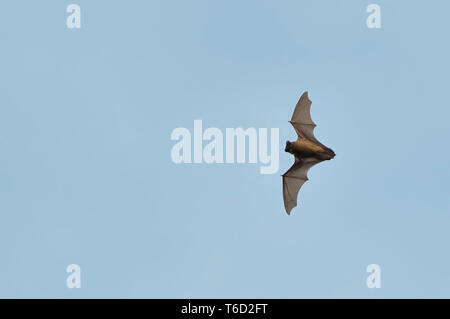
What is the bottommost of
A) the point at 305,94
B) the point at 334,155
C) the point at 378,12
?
the point at 334,155

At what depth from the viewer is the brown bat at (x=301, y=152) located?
22453mm

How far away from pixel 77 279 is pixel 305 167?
350 inches

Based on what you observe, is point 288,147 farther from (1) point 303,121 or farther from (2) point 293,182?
(2) point 293,182

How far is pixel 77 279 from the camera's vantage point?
70.6ft

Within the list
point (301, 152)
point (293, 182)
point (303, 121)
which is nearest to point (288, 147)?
point (301, 152)

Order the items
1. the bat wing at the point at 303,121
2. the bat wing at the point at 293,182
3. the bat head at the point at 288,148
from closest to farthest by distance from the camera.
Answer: the bat head at the point at 288,148, the bat wing at the point at 303,121, the bat wing at the point at 293,182

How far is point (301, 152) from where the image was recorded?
893 inches

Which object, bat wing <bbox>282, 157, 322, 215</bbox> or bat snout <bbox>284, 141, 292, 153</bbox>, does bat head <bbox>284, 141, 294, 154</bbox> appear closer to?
bat snout <bbox>284, 141, 292, 153</bbox>

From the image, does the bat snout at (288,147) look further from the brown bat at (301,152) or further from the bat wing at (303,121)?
the bat wing at (303,121)

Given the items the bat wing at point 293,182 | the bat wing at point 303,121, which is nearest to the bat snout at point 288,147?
the bat wing at point 303,121
